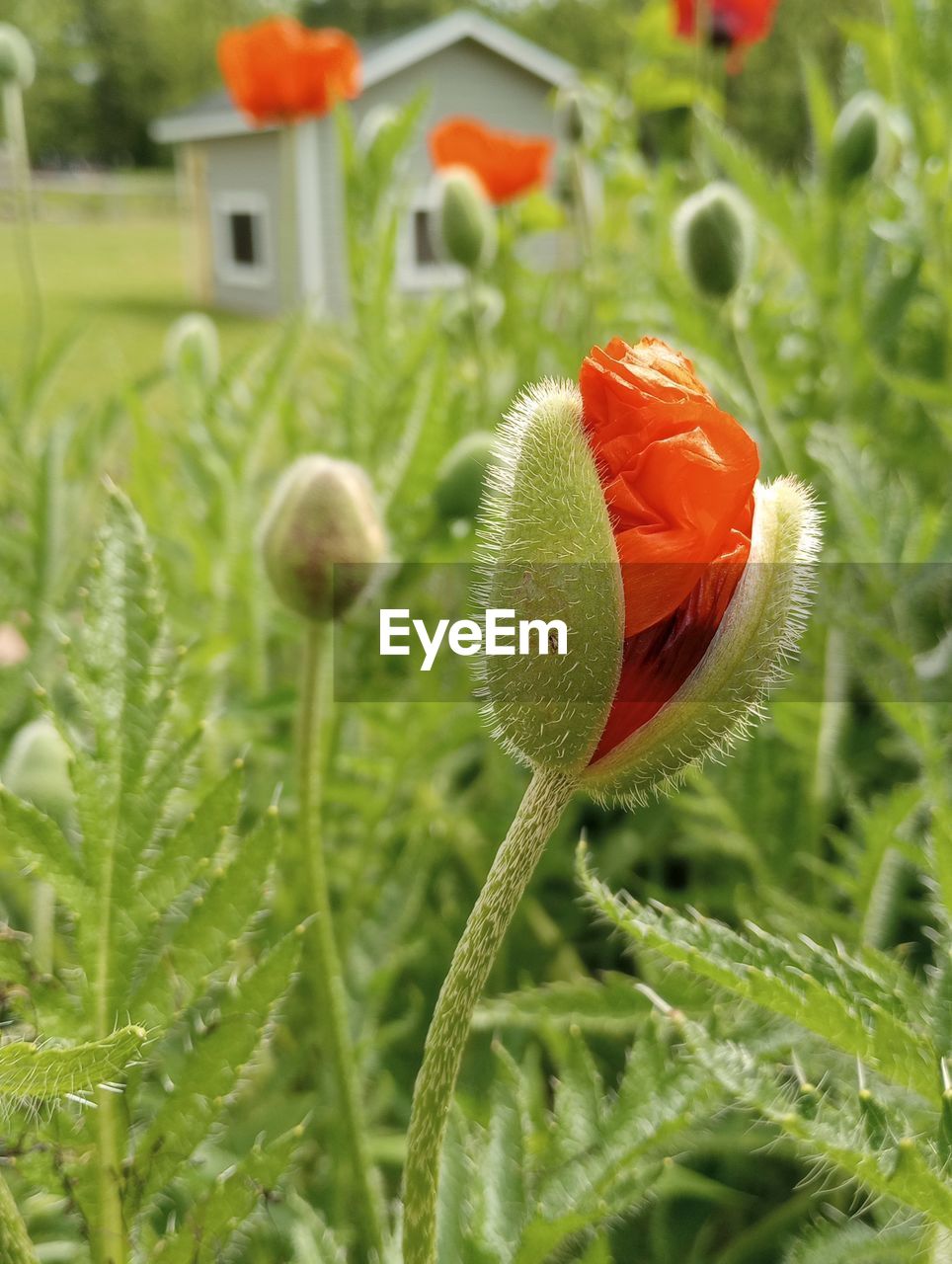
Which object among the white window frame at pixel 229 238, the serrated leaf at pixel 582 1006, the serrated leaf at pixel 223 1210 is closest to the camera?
the serrated leaf at pixel 223 1210

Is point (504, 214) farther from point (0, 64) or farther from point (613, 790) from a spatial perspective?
point (613, 790)

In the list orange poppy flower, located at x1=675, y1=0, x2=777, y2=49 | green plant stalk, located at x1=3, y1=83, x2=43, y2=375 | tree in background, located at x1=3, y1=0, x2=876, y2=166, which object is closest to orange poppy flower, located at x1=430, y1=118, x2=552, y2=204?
orange poppy flower, located at x1=675, y1=0, x2=777, y2=49

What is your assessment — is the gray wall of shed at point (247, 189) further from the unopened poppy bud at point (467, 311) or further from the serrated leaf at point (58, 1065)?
the serrated leaf at point (58, 1065)

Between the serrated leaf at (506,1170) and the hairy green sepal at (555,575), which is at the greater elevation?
the hairy green sepal at (555,575)

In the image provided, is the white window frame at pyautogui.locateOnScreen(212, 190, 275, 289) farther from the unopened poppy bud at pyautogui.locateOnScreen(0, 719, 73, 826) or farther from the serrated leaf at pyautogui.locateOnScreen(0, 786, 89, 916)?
the serrated leaf at pyautogui.locateOnScreen(0, 786, 89, 916)

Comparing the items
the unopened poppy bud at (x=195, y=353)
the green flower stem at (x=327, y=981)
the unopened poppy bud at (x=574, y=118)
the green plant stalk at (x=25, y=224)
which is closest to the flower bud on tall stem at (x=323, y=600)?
the green flower stem at (x=327, y=981)

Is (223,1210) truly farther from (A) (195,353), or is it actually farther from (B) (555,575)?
(A) (195,353)

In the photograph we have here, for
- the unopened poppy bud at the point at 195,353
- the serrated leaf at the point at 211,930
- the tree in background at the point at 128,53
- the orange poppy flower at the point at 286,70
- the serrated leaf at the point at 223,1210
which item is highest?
the tree in background at the point at 128,53

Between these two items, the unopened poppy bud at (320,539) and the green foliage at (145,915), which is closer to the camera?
the green foliage at (145,915)
